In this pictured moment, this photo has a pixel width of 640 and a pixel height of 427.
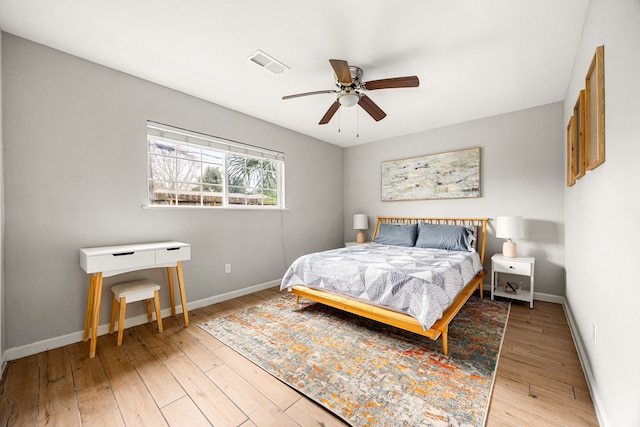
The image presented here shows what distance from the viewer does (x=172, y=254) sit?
2.55 m

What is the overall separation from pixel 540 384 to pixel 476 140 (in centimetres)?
322

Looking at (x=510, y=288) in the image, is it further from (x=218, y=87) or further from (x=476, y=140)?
(x=218, y=87)

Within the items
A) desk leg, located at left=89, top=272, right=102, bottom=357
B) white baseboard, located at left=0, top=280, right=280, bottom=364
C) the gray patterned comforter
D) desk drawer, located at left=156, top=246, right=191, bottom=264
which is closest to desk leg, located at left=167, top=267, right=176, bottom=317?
white baseboard, located at left=0, top=280, right=280, bottom=364

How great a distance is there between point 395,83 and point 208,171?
96.1 inches

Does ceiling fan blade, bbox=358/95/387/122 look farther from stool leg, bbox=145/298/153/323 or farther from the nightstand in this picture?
stool leg, bbox=145/298/153/323

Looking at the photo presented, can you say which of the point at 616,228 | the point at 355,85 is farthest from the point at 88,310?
the point at 616,228

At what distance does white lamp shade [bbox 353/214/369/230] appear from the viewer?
4840mm

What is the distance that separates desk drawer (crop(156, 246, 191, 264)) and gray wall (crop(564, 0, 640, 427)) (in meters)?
3.08

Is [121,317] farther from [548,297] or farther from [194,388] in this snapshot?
[548,297]

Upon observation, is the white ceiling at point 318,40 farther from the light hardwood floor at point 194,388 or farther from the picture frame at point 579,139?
the light hardwood floor at point 194,388

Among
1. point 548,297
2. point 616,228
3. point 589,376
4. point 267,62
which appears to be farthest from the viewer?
point 548,297

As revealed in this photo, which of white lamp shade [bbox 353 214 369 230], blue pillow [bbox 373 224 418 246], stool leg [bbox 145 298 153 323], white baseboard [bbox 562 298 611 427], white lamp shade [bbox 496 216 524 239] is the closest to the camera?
white baseboard [bbox 562 298 611 427]

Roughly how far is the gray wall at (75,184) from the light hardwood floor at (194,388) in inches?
20.3

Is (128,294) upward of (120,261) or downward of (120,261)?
downward
